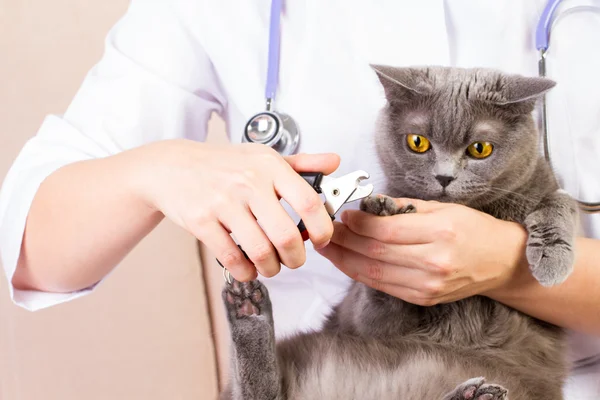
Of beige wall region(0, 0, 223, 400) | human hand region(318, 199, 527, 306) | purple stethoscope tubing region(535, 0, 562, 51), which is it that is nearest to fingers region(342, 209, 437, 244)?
human hand region(318, 199, 527, 306)

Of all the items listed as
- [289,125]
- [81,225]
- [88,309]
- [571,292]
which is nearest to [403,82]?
[289,125]

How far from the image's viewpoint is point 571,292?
0.88m

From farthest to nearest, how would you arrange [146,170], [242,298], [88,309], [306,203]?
[88,309] < [242,298] < [146,170] < [306,203]

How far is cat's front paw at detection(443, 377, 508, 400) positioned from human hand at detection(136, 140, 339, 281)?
317 millimetres

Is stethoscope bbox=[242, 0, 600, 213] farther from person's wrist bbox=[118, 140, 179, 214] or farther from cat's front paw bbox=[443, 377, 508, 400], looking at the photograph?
cat's front paw bbox=[443, 377, 508, 400]

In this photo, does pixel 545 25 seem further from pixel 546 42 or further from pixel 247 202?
pixel 247 202

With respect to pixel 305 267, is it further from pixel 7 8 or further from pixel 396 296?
pixel 7 8

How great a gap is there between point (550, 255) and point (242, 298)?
0.45 metres

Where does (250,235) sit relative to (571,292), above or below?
above

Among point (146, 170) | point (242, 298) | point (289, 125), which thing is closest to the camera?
point (146, 170)

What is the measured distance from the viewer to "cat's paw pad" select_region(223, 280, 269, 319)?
805 millimetres

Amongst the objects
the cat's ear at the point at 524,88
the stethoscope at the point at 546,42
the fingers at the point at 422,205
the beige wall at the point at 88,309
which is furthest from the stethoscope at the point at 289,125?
the beige wall at the point at 88,309

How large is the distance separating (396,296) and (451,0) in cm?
52

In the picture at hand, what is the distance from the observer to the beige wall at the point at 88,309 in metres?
1.21
